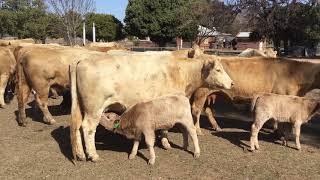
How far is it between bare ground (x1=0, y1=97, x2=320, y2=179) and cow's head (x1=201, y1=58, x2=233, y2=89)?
3.71 ft

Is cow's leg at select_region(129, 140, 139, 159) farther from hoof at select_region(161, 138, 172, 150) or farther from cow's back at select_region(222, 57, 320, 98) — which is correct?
cow's back at select_region(222, 57, 320, 98)

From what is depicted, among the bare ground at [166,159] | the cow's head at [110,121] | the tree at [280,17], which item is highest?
the tree at [280,17]

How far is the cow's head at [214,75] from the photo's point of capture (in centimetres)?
787

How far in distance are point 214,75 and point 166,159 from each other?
5.59ft

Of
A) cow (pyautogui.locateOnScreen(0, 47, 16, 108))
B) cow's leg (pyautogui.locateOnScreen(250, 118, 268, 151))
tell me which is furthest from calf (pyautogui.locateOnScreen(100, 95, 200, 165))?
cow (pyautogui.locateOnScreen(0, 47, 16, 108))

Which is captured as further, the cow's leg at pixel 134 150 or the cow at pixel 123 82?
the cow's leg at pixel 134 150

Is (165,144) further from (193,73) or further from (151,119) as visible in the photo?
(193,73)

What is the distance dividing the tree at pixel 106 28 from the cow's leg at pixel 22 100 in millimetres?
54735

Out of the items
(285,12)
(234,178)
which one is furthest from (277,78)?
(285,12)

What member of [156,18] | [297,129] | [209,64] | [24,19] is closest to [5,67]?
[209,64]

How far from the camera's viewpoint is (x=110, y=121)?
24.2 feet

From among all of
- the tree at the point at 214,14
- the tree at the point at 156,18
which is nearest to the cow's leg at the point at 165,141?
the tree at the point at 214,14

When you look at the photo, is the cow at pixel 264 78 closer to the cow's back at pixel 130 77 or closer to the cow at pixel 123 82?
the cow at pixel 123 82

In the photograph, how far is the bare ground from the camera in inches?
261
